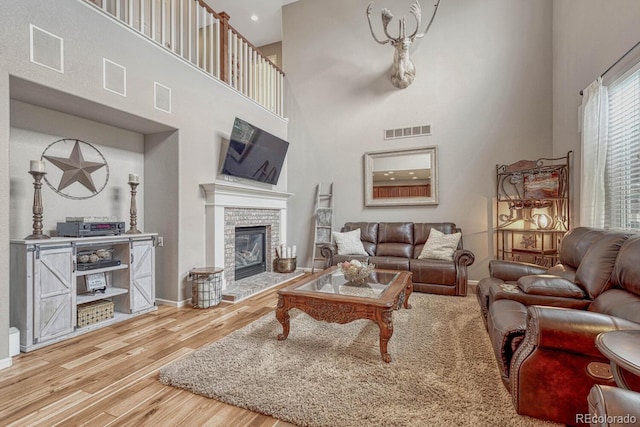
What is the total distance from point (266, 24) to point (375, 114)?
316cm

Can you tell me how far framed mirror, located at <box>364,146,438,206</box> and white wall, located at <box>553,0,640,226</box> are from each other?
159 centimetres

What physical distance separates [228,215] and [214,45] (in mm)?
2934

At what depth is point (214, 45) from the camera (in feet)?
15.2

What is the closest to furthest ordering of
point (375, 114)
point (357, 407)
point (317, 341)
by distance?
point (357, 407), point (317, 341), point (375, 114)

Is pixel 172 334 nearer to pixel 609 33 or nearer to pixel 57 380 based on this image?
pixel 57 380

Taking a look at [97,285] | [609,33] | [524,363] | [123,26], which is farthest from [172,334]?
[609,33]

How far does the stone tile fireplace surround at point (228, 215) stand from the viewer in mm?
3568

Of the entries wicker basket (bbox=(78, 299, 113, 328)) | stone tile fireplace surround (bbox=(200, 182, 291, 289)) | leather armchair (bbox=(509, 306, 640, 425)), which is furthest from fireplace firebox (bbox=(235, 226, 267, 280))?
leather armchair (bbox=(509, 306, 640, 425))

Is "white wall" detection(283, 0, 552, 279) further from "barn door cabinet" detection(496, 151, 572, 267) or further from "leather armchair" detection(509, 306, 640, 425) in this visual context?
"leather armchair" detection(509, 306, 640, 425)

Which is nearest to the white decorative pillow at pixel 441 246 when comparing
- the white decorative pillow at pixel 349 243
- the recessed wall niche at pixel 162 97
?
the white decorative pillow at pixel 349 243

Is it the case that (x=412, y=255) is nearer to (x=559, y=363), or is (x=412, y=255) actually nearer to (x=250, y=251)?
(x=250, y=251)

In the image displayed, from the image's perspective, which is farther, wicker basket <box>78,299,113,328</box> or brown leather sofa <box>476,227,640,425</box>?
wicker basket <box>78,299,113,328</box>

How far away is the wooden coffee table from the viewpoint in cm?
195

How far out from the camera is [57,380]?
1.79 metres
